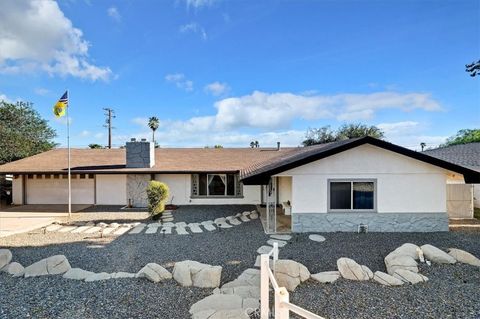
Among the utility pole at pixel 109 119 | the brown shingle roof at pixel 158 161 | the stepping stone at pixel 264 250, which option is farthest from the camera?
the utility pole at pixel 109 119

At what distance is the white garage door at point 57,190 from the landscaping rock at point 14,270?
10.8m

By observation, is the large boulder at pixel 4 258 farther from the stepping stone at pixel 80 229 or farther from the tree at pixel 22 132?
the tree at pixel 22 132

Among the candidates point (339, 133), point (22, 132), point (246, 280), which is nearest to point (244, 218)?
point (246, 280)

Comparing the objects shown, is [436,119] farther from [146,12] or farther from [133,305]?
[133,305]

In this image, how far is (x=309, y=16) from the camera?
41.0 feet

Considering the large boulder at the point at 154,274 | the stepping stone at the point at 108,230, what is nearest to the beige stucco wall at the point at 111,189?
the stepping stone at the point at 108,230

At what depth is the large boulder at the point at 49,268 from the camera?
249 inches

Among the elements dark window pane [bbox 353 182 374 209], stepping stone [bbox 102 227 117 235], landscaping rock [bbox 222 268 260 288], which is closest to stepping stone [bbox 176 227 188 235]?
stepping stone [bbox 102 227 117 235]

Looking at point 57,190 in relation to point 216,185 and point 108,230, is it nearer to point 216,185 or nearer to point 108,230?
point 108,230

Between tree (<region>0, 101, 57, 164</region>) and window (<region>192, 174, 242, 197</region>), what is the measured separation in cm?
1663

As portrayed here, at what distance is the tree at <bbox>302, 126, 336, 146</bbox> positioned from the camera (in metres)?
40.4

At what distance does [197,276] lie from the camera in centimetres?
586

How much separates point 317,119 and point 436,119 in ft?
57.7

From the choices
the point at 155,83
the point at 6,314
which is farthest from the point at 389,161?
the point at 155,83
